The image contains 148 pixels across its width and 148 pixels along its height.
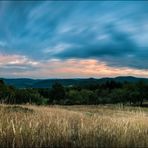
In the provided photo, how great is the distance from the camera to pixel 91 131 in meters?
5.98

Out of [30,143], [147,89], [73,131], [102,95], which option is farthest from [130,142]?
[102,95]

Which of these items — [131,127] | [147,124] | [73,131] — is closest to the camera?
[73,131]

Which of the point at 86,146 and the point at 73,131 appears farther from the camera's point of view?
the point at 73,131

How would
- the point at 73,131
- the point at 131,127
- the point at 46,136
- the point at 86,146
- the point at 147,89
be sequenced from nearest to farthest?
the point at 86,146
the point at 46,136
the point at 73,131
the point at 131,127
the point at 147,89

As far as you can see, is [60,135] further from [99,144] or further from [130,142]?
[130,142]

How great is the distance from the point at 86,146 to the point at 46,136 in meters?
0.82

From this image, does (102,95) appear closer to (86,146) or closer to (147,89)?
(147,89)

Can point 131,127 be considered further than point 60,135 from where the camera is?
Yes

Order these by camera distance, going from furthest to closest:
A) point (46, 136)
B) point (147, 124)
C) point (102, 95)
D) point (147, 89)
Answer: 1. point (102, 95)
2. point (147, 89)
3. point (147, 124)
4. point (46, 136)

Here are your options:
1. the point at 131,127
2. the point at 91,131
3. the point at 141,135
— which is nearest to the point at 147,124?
the point at 131,127

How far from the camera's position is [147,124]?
7270mm

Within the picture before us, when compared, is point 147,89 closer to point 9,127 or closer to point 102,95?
point 102,95

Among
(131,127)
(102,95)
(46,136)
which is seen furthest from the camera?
(102,95)

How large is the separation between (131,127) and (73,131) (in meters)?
1.23
